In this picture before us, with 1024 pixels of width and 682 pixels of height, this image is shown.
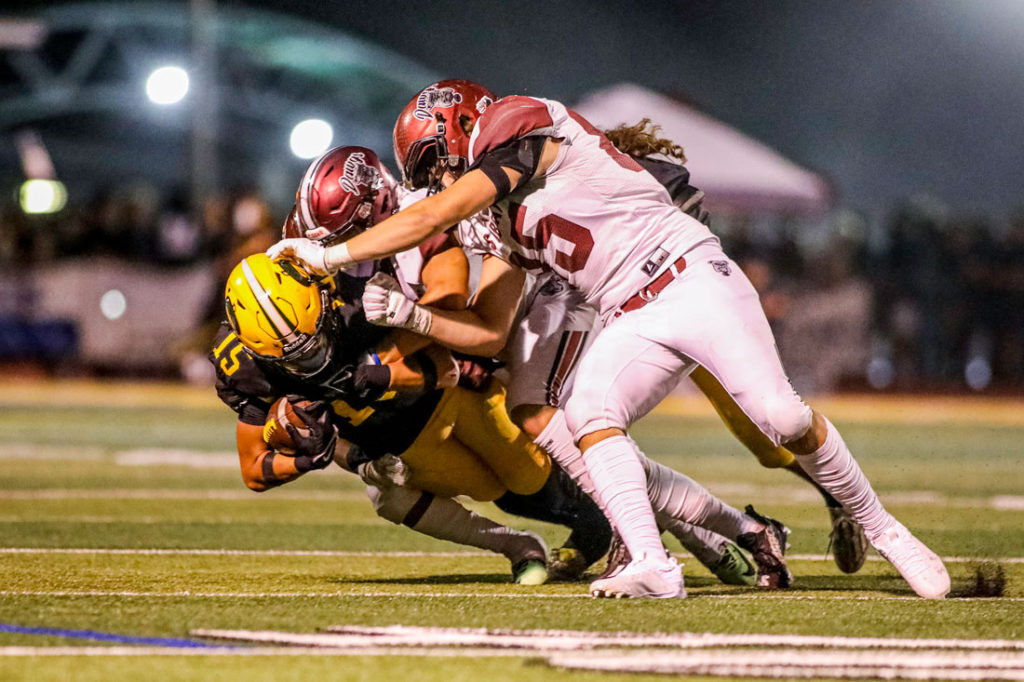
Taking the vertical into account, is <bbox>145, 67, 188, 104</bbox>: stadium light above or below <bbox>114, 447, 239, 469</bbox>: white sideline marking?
above

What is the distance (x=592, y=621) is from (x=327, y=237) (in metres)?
1.72

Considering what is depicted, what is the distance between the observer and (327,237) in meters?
5.24

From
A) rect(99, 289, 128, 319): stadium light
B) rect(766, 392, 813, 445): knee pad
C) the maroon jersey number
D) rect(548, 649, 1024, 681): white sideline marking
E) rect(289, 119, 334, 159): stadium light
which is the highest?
rect(289, 119, 334, 159): stadium light

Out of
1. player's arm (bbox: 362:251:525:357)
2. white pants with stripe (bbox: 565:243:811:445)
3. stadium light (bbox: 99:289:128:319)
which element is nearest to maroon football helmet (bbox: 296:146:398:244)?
player's arm (bbox: 362:251:525:357)

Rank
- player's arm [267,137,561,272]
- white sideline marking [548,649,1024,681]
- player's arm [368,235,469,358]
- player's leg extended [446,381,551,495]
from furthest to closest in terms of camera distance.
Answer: player's leg extended [446,381,551,495] → player's arm [368,235,469,358] → player's arm [267,137,561,272] → white sideline marking [548,649,1024,681]

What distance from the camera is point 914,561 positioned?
4.82m

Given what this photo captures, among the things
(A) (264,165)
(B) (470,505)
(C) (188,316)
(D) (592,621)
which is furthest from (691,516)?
(A) (264,165)

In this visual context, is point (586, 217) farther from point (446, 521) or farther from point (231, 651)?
point (231, 651)

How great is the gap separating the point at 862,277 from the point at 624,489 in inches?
527

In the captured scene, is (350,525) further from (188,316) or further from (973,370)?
(973,370)

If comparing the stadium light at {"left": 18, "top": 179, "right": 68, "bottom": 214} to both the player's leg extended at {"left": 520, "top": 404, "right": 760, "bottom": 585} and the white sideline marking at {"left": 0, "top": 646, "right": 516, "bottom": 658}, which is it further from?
the white sideline marking at {"left": 0, "top": 646, "right": 516, "bottom": 658}

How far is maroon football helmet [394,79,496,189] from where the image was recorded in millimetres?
5152

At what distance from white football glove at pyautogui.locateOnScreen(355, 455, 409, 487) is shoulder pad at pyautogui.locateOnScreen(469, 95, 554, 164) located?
105 cm

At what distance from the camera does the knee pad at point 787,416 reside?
4602 mm
